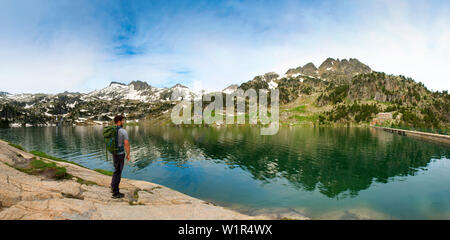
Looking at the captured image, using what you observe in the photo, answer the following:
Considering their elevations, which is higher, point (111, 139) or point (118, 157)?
point (111, 139)

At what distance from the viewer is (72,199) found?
1280 centimetres

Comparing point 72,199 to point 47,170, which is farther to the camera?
point 47,170

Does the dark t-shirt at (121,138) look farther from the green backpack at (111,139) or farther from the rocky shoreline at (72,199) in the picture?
the rocky shoreline at (72,199)

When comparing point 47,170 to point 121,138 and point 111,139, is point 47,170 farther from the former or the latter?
point 121,138

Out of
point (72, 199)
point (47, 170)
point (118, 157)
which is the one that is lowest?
point (72, 199)

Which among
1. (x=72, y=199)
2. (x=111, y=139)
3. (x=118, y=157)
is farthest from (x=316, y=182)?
(x=72, y=199)

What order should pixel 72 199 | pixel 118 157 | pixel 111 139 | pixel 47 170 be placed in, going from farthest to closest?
pixel 47 170
pixel 118 157
pixel 111 139
pixel 72 199

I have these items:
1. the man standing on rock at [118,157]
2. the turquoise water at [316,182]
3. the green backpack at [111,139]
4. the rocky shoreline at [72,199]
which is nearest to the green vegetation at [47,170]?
the rocky shoreline at [72,199]

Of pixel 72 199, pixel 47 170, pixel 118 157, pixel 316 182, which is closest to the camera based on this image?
pixel 72 199

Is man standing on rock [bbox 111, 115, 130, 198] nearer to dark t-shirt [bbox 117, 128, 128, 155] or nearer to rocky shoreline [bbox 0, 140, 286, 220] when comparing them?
dark t-shirt [bbox 117, 128, 128, 155]

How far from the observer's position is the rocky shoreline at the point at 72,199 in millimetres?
10969

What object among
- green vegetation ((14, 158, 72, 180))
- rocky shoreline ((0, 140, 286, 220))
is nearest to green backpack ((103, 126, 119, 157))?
rocky shoreline ((0, 140, 286, 220))
